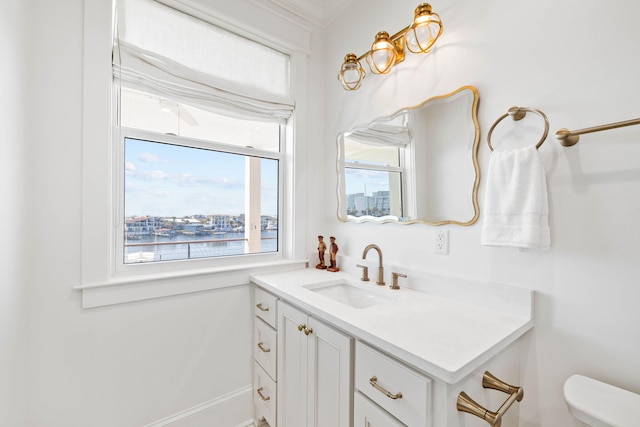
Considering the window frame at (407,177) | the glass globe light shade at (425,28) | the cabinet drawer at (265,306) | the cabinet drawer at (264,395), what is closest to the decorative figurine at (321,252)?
the cabinet drawer at (265,306)

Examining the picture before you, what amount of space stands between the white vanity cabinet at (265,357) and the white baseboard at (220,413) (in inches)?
2.2

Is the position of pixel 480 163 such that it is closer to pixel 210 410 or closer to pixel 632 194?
pixel 632 194

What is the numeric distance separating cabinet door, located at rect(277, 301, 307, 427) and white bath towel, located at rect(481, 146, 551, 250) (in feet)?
2.96

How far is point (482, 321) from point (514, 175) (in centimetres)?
58

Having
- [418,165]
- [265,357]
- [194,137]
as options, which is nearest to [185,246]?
[194,137]

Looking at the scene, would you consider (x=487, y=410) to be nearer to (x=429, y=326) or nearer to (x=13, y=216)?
(x=429, y=326)

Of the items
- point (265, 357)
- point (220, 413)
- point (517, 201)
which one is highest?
point (517, 201)

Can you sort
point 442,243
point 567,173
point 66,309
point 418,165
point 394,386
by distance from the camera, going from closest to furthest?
point 394,386 < point 567,173 < point 66,309 < point 442,243 < point 418,165

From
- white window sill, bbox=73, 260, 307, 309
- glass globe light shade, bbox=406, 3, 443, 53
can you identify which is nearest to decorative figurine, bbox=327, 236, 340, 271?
white window sill, bbox=73, 260, 307, 309

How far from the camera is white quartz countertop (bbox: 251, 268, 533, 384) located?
0.81 m

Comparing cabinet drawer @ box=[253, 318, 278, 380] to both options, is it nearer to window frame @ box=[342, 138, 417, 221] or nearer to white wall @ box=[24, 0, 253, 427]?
white wall @ box=[24, 0, 253, 427]

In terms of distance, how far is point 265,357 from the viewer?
1621mm

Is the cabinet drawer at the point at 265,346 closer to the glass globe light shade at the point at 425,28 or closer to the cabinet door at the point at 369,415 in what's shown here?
the cabinet door at the point at 369,415

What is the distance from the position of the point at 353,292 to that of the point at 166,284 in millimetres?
1059
